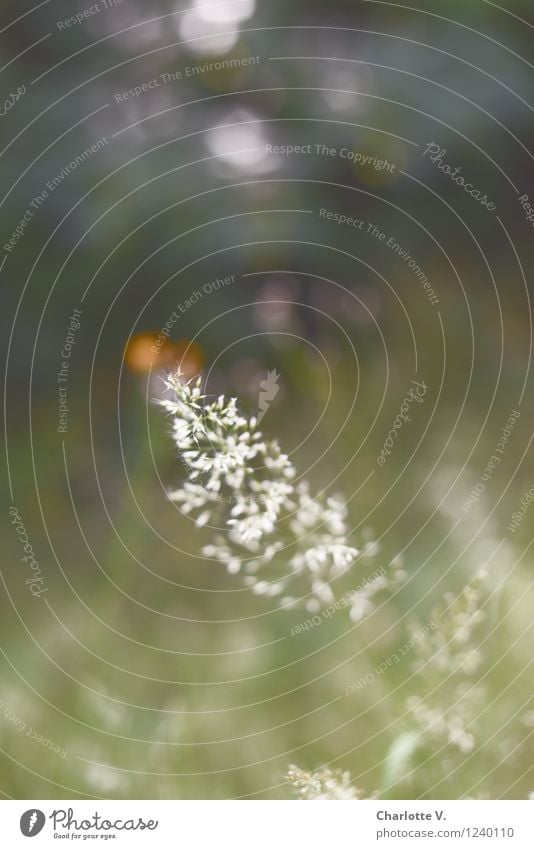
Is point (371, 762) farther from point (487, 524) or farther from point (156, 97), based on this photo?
point (156, 97)

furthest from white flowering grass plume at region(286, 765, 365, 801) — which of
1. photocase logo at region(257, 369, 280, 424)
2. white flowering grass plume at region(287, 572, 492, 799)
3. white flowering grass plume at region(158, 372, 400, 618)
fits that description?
photocase logo at region(257, 369, 280, 424)

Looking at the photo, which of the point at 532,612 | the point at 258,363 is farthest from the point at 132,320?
the point at 532,612

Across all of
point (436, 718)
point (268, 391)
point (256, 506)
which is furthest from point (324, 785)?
point (268, 391)

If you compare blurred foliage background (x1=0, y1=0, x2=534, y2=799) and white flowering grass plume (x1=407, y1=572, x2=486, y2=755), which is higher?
blurred foliage background (x1=0, y1=0, x2=534, y2=799)

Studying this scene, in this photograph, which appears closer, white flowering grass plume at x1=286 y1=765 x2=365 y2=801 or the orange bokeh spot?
white flowering grass plume at x1=286 y1=765 x2=365 y2=801
